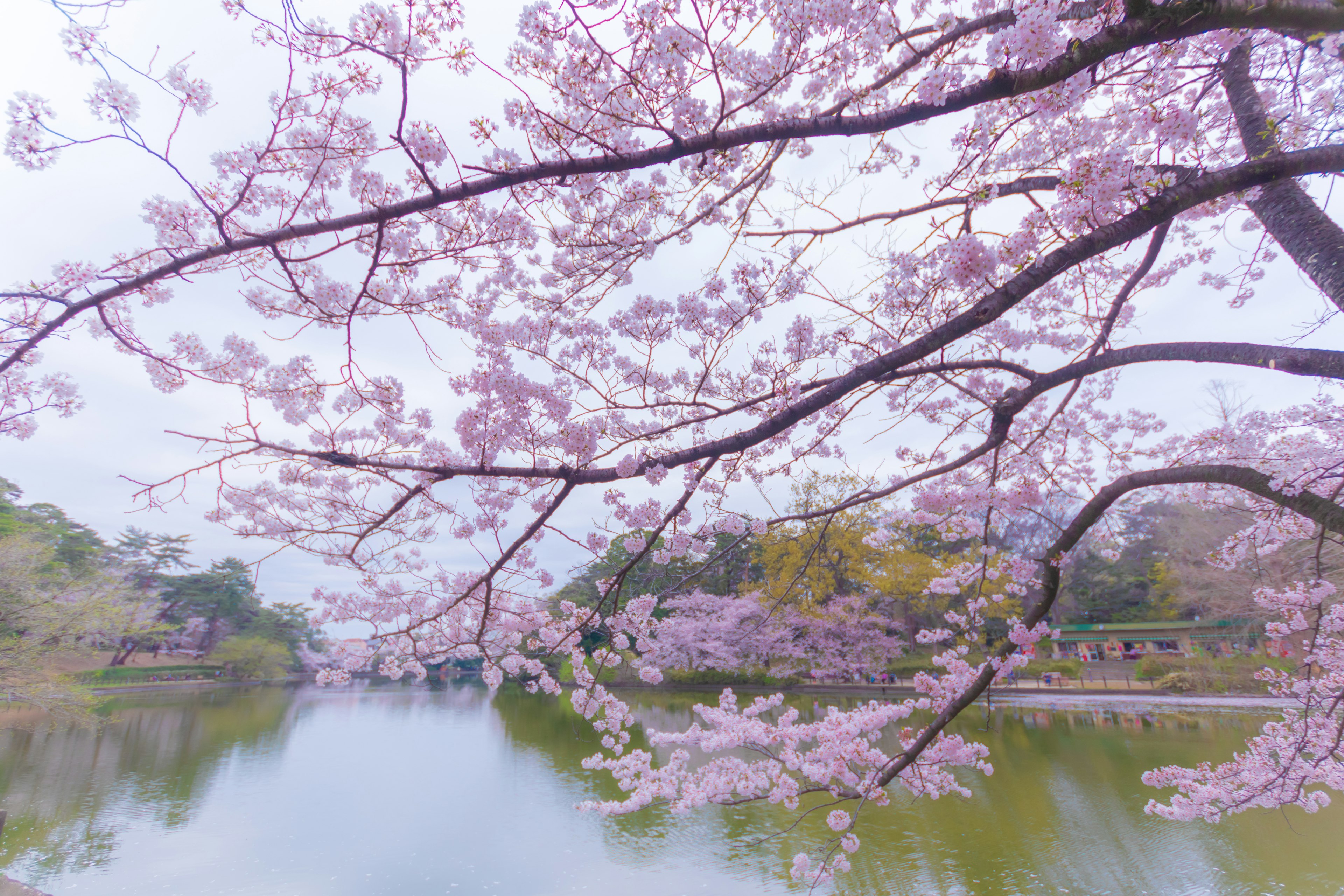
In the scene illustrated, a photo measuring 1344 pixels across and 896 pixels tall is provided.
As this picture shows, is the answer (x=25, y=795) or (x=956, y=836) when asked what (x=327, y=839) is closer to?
(x=25, y=795)

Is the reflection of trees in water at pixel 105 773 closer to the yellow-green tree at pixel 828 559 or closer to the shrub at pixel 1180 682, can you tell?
A: the yellow-green tree at pixel 828 559

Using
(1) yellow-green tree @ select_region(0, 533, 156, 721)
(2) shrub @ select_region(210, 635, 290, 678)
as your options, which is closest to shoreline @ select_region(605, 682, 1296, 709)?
(1) yellow-green tree @ select_region(0, 533, 156, 721)

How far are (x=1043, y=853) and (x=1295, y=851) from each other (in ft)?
8.31

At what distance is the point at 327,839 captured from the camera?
746 cm

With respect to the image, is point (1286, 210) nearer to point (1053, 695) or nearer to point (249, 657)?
point (1053, 695)

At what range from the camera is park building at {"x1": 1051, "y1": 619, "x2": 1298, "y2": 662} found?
1484 centimetres

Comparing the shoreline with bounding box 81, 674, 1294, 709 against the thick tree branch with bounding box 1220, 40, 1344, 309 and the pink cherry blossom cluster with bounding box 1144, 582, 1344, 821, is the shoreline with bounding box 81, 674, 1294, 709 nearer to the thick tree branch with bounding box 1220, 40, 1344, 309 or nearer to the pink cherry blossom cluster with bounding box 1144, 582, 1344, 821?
the pink cherry blossom cluster with bounding box 1144, 582, 1344, 821

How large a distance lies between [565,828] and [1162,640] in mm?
22049

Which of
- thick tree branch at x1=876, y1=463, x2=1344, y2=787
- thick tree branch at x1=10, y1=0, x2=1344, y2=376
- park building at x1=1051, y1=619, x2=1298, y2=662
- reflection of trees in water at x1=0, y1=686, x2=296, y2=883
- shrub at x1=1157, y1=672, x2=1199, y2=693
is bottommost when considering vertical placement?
reflection of trees in water at x1=0, y1=686, x2=296, y2=883

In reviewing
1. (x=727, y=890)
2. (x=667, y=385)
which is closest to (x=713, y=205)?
(x=667, y=385)

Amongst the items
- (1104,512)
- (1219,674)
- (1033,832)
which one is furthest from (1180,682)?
(1104,512)

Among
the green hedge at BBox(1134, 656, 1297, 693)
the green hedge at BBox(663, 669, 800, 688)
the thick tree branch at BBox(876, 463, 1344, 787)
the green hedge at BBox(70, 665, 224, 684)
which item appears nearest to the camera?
the thick tree branch at BBox(876, 463, 1344, 787)

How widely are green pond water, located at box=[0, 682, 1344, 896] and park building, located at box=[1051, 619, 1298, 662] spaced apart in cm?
560

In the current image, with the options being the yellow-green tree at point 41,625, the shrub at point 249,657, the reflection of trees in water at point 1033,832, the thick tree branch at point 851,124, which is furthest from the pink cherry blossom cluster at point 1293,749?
the shrub at point 249,657
